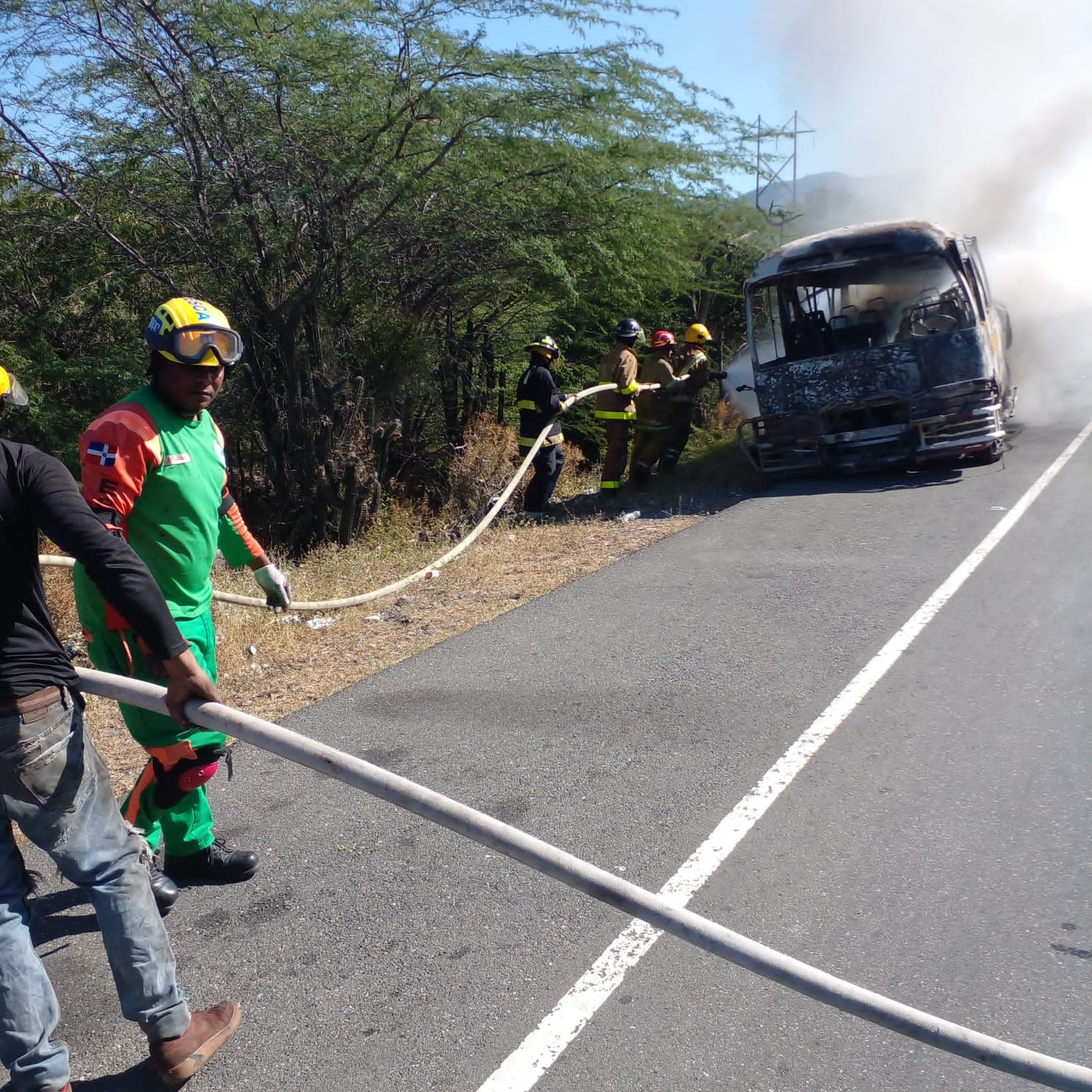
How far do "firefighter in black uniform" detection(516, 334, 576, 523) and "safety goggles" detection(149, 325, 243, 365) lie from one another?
24.8 ft

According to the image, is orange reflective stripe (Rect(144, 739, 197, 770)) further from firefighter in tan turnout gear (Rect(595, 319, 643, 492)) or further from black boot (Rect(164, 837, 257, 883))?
firefighter in tan turnout gear (Rect(595, 319, 643, 492))

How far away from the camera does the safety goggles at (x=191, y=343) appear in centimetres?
342

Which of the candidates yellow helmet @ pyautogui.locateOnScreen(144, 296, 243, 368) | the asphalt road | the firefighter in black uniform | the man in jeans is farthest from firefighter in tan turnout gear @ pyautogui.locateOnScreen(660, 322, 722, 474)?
the man in jeans

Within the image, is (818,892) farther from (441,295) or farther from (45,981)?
(441,295)

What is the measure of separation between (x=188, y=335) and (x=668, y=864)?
239 cm

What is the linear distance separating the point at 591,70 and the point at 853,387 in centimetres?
412

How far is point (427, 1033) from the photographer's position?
2.94 m

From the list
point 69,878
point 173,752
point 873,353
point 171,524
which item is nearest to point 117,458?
point 171,524

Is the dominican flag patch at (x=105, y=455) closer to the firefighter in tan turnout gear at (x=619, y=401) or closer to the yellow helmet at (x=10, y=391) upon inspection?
the yellow helmet at (x=10, y=391)

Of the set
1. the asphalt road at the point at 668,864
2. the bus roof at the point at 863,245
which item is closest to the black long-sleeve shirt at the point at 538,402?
the bus roof at the point at 863,245

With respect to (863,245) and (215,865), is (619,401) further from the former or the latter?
(215,865)

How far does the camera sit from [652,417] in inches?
490

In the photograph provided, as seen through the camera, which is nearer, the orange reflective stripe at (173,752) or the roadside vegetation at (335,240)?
the orange reflective stripe at (173,752)

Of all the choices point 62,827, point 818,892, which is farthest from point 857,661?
point 62,827
